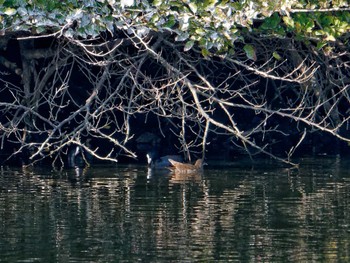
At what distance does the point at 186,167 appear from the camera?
48.5 ft

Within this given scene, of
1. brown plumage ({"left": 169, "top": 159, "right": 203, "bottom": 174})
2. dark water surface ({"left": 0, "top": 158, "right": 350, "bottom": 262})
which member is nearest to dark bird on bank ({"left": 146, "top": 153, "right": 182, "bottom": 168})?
brown plumage ({"left": 169, "top": 159, "right": 203, "bottom": 174})

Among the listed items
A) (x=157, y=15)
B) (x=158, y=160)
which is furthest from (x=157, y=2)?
(x=158, y=160)

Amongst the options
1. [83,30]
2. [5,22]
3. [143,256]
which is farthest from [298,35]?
[143,256]

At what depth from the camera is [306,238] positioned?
9547 millimetres

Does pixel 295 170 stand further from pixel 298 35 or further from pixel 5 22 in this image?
pixel 5 22

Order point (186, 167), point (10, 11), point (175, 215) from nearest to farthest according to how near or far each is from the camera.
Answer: point (175, 215)
point (10, 11)
point (186, 167)

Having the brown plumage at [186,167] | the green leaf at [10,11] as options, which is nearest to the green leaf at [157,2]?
the green leaf at [10,11]

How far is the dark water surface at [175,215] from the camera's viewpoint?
899 cm

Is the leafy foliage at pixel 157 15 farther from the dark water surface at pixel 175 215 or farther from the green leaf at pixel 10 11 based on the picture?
the dark water surface at pixel 175 215

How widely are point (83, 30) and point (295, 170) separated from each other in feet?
12.0

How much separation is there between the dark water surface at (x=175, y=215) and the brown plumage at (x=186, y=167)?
0.15 m

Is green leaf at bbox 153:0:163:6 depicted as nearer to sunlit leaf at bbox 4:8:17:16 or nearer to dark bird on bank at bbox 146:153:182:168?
sunlit leaf at bbox 4:8:17:16

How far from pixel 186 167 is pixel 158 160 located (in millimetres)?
1244

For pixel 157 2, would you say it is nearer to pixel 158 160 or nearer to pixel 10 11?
pixel 10 11
